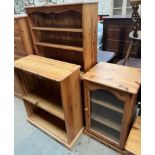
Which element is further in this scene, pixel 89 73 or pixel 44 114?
pixel 44 114

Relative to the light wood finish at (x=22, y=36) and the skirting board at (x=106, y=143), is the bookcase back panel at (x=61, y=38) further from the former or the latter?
the skirting board at (x=106, y=143)

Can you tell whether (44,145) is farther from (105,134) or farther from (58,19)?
(58,19)

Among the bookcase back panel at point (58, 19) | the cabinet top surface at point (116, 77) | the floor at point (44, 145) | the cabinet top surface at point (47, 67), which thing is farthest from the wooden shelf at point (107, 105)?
the bookcase back panel at point (58, 19)

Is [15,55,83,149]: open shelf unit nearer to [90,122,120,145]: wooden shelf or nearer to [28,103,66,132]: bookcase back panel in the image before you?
[28,103,66,132]: bookcase back panel

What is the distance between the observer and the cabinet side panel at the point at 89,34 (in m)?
1.16

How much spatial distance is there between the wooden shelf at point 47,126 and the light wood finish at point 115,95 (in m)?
0.30

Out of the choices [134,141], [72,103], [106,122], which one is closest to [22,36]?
[72,103]

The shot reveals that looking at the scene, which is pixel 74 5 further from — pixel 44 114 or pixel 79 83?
pixel 44 114

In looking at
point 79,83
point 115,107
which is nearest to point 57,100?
point 79,83

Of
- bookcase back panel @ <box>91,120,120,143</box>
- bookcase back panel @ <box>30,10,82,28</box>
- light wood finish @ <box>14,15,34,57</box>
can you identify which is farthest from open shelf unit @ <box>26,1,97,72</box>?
bookcase back panel @ <box>91,120,120,143</box>

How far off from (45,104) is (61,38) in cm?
76

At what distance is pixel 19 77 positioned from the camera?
1.61 m

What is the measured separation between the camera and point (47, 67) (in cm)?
134
